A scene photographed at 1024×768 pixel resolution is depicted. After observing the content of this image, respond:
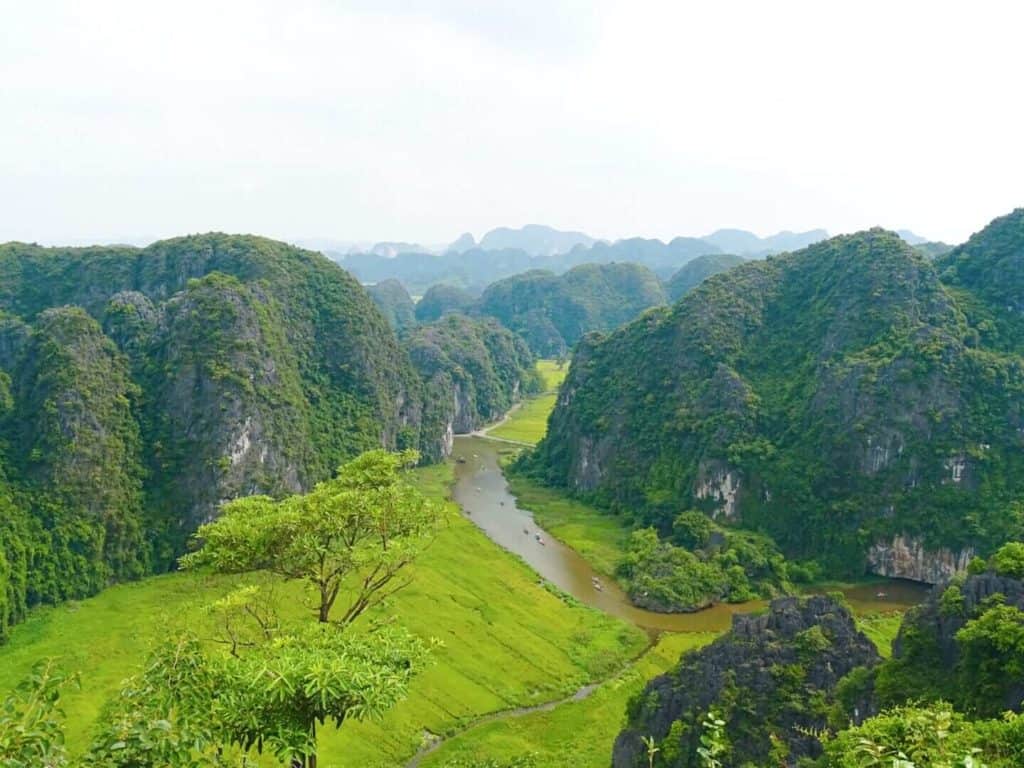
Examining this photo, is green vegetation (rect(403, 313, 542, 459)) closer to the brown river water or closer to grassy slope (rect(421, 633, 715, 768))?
the brown river water

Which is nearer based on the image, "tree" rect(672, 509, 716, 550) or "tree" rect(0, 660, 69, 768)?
"tree" rect(0, 660, 69, 768)

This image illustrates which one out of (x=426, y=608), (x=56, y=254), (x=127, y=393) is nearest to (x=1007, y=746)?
(x=426, y=608)

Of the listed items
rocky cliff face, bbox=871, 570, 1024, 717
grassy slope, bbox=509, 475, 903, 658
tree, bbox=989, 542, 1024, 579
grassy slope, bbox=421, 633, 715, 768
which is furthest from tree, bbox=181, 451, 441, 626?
grassy slope, bbox=509, 475, 903, 658

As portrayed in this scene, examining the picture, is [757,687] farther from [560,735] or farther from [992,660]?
[560,735]

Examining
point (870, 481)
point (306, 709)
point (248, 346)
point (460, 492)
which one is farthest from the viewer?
point (460, 492)

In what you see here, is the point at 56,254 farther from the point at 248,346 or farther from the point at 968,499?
the point at 968,499

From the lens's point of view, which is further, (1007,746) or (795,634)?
(795,634)
